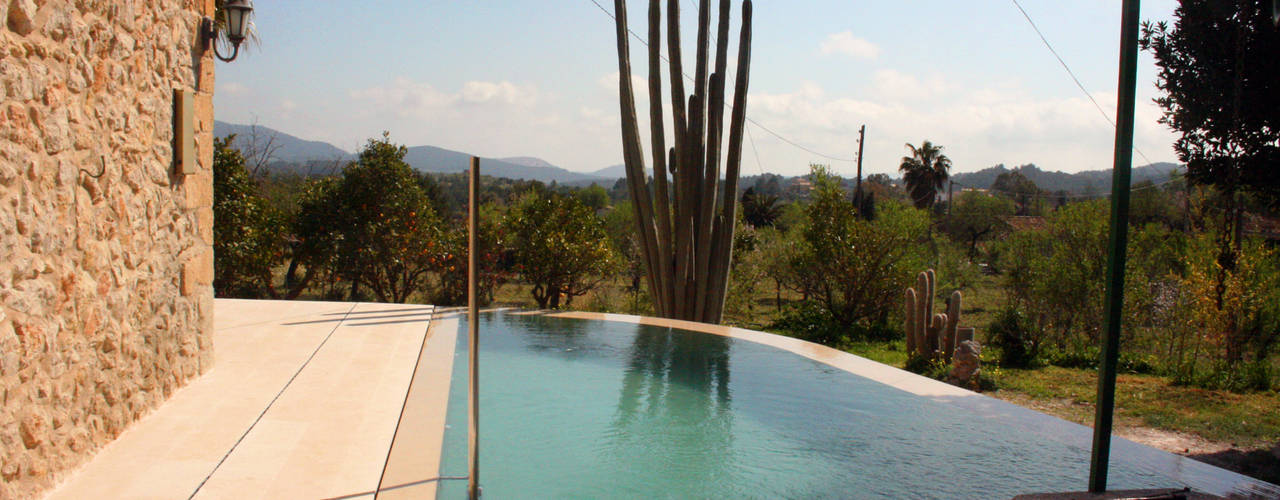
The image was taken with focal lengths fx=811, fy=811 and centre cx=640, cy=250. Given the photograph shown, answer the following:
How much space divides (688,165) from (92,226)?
657 cm

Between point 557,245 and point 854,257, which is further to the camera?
point 854,257

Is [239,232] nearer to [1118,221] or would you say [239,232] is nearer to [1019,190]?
[1118,221]

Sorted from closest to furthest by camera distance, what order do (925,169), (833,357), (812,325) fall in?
(833,357) < (812,325) < (925,169)

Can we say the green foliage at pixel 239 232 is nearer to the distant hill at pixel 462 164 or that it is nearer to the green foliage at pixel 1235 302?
the distant hill at pixel 462 164

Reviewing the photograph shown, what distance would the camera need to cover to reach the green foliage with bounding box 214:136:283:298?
9.26m

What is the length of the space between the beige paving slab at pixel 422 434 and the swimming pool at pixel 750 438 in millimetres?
75

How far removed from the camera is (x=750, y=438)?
4.77 metres

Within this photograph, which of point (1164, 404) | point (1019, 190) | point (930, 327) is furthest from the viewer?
point (1019, 190)

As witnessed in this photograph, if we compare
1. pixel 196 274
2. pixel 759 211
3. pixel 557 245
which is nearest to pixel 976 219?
pixel 759 211

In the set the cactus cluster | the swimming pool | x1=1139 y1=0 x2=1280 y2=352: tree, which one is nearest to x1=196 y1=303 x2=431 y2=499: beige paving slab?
the swimming pool

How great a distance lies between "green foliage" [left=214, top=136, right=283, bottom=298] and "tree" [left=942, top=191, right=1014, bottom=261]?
25.4 meters

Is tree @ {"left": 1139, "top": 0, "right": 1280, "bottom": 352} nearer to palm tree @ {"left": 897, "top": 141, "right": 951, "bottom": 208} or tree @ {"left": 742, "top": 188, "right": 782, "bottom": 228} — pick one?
tree @ {"left": 742, "top": 188, "right": 782, "bottom": 228}

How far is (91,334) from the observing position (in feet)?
10.6

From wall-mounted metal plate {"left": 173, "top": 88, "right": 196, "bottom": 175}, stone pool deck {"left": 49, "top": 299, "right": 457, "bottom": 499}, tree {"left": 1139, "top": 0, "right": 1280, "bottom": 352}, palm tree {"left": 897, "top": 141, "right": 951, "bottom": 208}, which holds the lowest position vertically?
stone pool deck {"left": 49, "top": 299, "right": 457, "bottom": 499}
